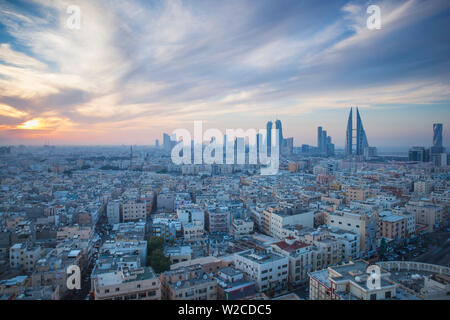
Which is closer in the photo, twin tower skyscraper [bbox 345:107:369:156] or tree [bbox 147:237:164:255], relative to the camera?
tree [bbox 147:237:164:255]

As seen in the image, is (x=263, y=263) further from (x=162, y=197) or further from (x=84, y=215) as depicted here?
(x=162, y=197)

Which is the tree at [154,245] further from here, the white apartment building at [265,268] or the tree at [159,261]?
the white apartment building at [265,268]

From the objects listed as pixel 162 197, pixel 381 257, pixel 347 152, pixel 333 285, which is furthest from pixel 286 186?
pixel 347 152

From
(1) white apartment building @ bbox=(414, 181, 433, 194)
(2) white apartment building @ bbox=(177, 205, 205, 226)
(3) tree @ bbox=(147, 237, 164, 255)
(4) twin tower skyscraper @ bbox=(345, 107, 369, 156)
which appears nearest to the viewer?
(3) tree @ bbox=(147, 237, 164, 255)

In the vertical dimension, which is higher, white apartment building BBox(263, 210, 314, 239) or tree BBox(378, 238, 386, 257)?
white apartment building BBox(263, 210, 314, 239)

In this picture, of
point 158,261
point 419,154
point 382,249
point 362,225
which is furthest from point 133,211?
point 419,154

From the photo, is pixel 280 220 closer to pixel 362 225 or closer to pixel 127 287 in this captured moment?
pixel 362 225

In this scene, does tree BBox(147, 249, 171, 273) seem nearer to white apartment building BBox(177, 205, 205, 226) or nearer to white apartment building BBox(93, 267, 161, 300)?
white apartment building BBox(93, 267, 161, 300)

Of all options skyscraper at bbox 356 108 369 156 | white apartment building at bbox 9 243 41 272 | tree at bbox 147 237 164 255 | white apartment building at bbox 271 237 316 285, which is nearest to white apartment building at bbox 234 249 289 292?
white apartment building at bbox 271 237 316 285
